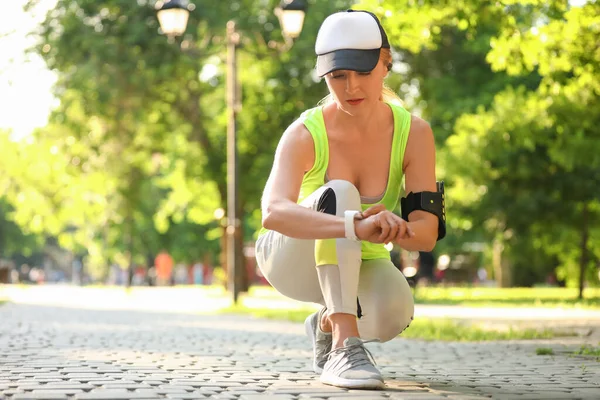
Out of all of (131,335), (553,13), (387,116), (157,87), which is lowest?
(131,335)

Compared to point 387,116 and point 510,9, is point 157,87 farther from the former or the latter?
point 387,116

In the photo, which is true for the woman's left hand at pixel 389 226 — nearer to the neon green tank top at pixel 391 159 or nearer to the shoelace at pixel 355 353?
the shoelace at pixel 355 353

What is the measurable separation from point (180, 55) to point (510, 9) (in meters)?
14.6

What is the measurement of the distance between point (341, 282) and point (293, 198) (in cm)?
46

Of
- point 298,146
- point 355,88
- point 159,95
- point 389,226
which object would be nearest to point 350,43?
point 355,88

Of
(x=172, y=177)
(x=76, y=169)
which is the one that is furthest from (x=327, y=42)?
(x=172, y=177)

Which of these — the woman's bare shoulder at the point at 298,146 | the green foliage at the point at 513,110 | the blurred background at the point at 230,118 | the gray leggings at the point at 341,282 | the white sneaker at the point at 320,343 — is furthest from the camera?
the blurred background at the point at 230,118

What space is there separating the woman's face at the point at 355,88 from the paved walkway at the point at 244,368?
1.37m

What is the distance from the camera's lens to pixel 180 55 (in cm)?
2806

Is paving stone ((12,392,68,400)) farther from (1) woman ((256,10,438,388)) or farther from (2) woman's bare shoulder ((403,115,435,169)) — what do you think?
(2) woman's bare shoulder ((403,115,435,169))

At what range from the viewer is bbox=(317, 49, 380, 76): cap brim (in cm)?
571

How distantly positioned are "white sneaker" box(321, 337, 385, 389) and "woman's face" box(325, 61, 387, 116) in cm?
113

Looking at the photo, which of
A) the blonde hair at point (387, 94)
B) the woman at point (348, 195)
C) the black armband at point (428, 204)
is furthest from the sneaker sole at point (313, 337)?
the blonde hair at point (387, 94)

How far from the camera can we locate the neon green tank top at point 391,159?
600 centimetres
